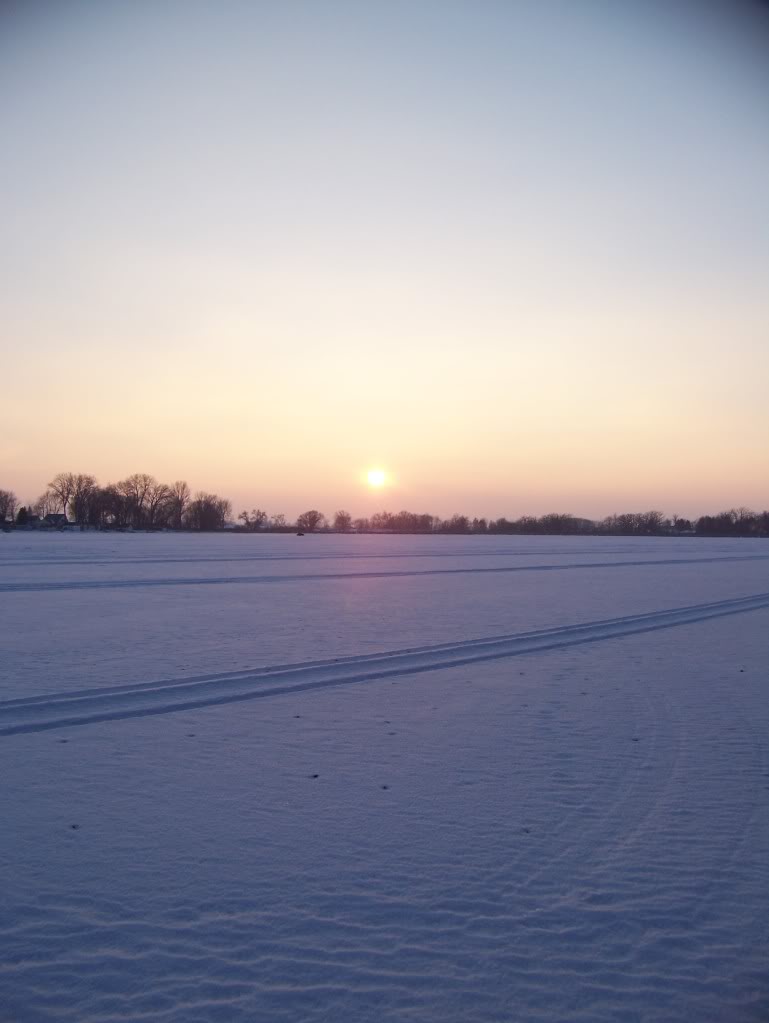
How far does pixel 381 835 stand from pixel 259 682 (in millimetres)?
4353

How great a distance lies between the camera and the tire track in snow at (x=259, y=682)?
23.9 feet

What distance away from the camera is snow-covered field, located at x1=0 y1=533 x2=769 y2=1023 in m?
3.19

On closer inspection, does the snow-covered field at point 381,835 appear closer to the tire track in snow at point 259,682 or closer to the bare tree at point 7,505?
the tire track in snow at point 259,682

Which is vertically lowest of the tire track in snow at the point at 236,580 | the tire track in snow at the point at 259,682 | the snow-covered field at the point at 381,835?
the snow-covered field at the point at 381,835

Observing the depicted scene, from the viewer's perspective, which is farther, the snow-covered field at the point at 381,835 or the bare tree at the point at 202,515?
the bare tree at the point at 202,515

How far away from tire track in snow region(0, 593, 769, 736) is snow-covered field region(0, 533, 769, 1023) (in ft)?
0.17

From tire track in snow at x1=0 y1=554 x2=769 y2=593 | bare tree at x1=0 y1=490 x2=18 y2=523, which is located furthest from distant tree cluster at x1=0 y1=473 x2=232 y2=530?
tire track in snow at x1=0 y1=554 x2=769 y2=593

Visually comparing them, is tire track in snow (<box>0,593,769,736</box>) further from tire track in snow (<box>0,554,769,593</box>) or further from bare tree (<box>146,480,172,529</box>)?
bare tree (<box>146,480,172,529</box>)

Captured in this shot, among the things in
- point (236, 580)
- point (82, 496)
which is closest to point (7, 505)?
point (82, 496)

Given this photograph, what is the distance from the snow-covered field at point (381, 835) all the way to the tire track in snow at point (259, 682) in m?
0.05

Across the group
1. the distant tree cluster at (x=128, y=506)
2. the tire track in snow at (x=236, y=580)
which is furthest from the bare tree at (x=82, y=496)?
the tire track in snow at (x=236, y=580)

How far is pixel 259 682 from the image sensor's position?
876 centimetres

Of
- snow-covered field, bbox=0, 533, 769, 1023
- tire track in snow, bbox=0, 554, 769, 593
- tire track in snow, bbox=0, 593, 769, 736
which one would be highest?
tire track in snow, bbox=0, 554, 769, 593

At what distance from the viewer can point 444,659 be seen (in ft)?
34.4
